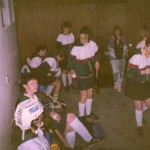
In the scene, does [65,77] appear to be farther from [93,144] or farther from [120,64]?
[93,144]

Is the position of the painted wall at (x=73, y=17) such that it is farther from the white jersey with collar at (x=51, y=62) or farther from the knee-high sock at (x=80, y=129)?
the knee-high sock at (x=80, y=129)

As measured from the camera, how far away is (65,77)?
7363 millimetres

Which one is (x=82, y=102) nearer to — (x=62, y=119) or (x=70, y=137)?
(x=70, y=137)

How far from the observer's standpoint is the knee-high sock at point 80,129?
4.47 m

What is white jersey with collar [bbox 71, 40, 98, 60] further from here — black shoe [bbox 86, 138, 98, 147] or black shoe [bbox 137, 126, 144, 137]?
black shoe [bbox 137, 126, 144, 137]

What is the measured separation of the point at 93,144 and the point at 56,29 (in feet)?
13.8

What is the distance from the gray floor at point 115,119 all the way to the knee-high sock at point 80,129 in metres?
0.25

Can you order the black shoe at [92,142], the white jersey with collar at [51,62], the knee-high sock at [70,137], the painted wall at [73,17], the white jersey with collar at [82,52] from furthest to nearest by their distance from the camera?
1. the painted wall at [73,17]
2. the white jersey with collar at [51,62]
3. the white jersey with collar at [82,52]
4. the black shoe at [92,142]
5. the knee-high sock at [70,137]

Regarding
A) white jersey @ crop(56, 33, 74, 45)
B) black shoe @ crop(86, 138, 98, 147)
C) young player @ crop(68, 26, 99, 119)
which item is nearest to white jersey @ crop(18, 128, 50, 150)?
black shoe @ crop(86, 138, 98, 147)

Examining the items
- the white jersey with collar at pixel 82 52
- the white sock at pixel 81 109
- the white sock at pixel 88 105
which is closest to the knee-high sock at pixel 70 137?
the white sock at pixel 81 109

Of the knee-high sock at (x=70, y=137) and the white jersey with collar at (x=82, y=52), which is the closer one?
the knee-high sock at (x=70, y=137)

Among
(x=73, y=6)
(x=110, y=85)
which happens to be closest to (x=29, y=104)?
(x=110, y=85)

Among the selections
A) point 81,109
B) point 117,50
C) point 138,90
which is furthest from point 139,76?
point 117,50

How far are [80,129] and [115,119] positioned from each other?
1.46 metres
